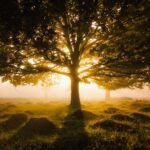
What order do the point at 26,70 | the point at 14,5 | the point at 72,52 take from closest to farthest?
the point at 14,5
the point at 26,70
the point at 72,52

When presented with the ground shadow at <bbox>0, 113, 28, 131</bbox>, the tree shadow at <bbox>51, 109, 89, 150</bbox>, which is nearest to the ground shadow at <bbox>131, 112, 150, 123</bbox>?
the tree shadow at <bbox>51, 109, 89, 150</bbox>

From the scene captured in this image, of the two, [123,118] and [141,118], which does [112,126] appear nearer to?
[123,118]

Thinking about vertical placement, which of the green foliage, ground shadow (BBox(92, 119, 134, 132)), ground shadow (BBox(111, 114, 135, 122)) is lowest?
ground shadow (BBox(92, 119, 134, 132))

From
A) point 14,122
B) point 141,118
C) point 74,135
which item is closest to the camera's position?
point 74,135

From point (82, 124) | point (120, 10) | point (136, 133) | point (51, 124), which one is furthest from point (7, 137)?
point (120, 10)

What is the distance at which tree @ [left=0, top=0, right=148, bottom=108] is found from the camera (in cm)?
1653

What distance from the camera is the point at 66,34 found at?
2325 centimetres

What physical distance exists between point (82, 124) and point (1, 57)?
33.8 feet

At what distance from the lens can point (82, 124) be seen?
50.9ft

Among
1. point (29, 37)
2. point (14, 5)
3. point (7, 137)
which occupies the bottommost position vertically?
point (7, 137)

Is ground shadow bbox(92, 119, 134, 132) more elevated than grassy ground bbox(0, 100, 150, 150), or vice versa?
ground shadow bbox(92, 119, 134, 132)

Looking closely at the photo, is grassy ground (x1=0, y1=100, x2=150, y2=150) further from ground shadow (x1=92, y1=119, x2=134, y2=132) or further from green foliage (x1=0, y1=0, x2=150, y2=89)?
green foliage (x1=0, y1=0, x2=150, y2=89)

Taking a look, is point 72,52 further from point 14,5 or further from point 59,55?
point 14,5

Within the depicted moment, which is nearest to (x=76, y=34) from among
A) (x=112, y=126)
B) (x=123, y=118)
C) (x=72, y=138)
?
(x=123, y=118)
